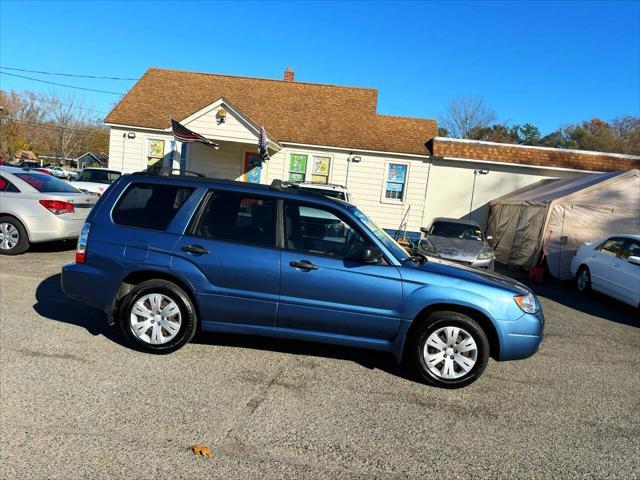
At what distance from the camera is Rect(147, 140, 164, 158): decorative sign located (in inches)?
684

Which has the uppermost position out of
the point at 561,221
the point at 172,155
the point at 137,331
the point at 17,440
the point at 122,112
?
the point at 122,112

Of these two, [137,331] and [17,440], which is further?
[137,331]

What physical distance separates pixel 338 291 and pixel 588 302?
737cm

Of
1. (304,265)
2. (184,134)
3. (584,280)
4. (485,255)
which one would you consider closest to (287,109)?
(184,134)

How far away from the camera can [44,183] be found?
8.87 metres

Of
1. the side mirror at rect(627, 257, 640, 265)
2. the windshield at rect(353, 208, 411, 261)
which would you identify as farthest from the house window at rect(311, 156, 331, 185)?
the windshield at rect(353, 208, 411, 261)

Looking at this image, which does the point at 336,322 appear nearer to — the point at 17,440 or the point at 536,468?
the point at 536,468

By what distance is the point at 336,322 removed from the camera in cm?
426

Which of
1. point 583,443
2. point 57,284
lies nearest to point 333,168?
point 57,284

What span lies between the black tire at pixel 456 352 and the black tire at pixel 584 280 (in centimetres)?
728

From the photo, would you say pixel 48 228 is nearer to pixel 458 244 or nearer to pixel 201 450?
pixel 201 450

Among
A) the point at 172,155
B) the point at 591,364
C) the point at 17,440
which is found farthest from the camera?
the point at 172,155

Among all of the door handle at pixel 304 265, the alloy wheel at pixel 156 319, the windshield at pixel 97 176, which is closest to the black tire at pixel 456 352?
the door handle at pixel 304 265

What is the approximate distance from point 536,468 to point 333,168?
15.1 m
